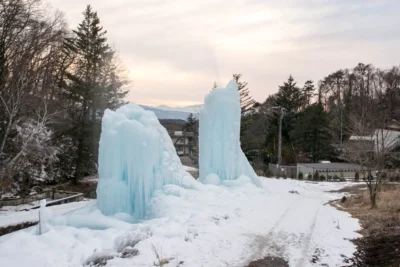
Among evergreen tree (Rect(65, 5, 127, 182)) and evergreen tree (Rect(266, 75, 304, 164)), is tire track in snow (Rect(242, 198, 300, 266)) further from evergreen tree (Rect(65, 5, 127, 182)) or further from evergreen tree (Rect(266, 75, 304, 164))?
evergreen tree (Rect(266, 75, 304, 164))

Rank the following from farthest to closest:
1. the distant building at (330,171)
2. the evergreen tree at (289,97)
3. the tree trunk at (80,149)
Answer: the evergreen tree at (289,97)
the distant building at (330,171)
the tree trunk at (80,149)

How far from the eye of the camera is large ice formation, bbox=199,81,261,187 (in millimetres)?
18406

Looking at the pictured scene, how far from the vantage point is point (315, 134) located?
42.3m

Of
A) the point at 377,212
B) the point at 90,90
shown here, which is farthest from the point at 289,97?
the point at 377,212

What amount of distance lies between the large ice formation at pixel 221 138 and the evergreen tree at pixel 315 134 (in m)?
25.2

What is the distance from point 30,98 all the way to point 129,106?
13.2m

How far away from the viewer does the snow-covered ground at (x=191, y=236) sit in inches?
296

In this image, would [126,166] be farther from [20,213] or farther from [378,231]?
[20,213]

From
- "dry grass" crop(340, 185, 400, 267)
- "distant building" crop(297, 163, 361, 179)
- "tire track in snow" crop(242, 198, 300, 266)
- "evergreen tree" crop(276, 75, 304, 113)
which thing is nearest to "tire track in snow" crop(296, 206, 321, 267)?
"tire track in snow" crop(242, 198, 300, 266)

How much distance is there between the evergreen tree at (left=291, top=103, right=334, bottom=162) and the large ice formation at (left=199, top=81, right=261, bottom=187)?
25173 mm

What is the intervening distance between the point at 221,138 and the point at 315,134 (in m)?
26.7

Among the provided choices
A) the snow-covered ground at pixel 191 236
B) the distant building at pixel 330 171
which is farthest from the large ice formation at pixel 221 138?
the distant building at pixel 330 171

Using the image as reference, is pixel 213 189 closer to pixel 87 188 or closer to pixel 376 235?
pixel 376 235

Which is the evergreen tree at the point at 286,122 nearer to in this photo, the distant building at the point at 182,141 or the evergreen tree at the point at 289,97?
the evergreen tree at the point at 289,97
